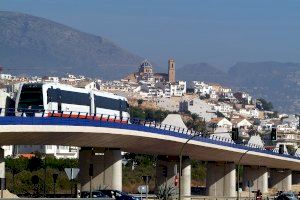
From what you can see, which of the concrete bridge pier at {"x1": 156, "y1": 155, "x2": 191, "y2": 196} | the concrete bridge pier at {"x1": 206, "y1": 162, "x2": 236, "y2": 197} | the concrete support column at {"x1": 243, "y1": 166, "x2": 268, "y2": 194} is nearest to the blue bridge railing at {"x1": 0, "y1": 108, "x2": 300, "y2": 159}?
the concrete bridge pier at {"x1": 156, "y1": 155, "x2": 191, "y2": 196}

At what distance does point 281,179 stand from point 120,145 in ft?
261

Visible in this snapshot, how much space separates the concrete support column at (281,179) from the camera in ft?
520

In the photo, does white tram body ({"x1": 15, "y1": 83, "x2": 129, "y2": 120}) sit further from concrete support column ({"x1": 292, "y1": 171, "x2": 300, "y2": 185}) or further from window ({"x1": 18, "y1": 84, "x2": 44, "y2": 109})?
concrete support column ({"x1": 292, "y1": 171, "x2": 300, "y2": 185})

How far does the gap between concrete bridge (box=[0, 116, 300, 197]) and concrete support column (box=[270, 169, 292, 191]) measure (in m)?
25.2

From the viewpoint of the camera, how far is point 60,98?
75.2 metres

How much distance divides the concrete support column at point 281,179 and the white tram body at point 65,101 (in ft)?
251

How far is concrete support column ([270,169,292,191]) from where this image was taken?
159 metres

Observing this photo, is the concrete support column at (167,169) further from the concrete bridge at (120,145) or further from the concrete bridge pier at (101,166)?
the concrete bridge pier at (101,166)

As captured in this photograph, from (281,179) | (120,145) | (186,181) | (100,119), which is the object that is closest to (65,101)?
(100,119)

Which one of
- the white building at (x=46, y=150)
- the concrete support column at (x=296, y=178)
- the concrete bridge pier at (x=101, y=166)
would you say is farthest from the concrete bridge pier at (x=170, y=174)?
the concrete support column at (x=296, y=178)

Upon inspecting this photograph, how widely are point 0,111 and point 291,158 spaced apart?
89.6 metres

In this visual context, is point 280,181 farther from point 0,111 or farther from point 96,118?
point 0,111

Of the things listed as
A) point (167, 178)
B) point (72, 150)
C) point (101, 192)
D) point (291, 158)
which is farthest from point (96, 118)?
point (72, 150)

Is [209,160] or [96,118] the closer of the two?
[96,118]
